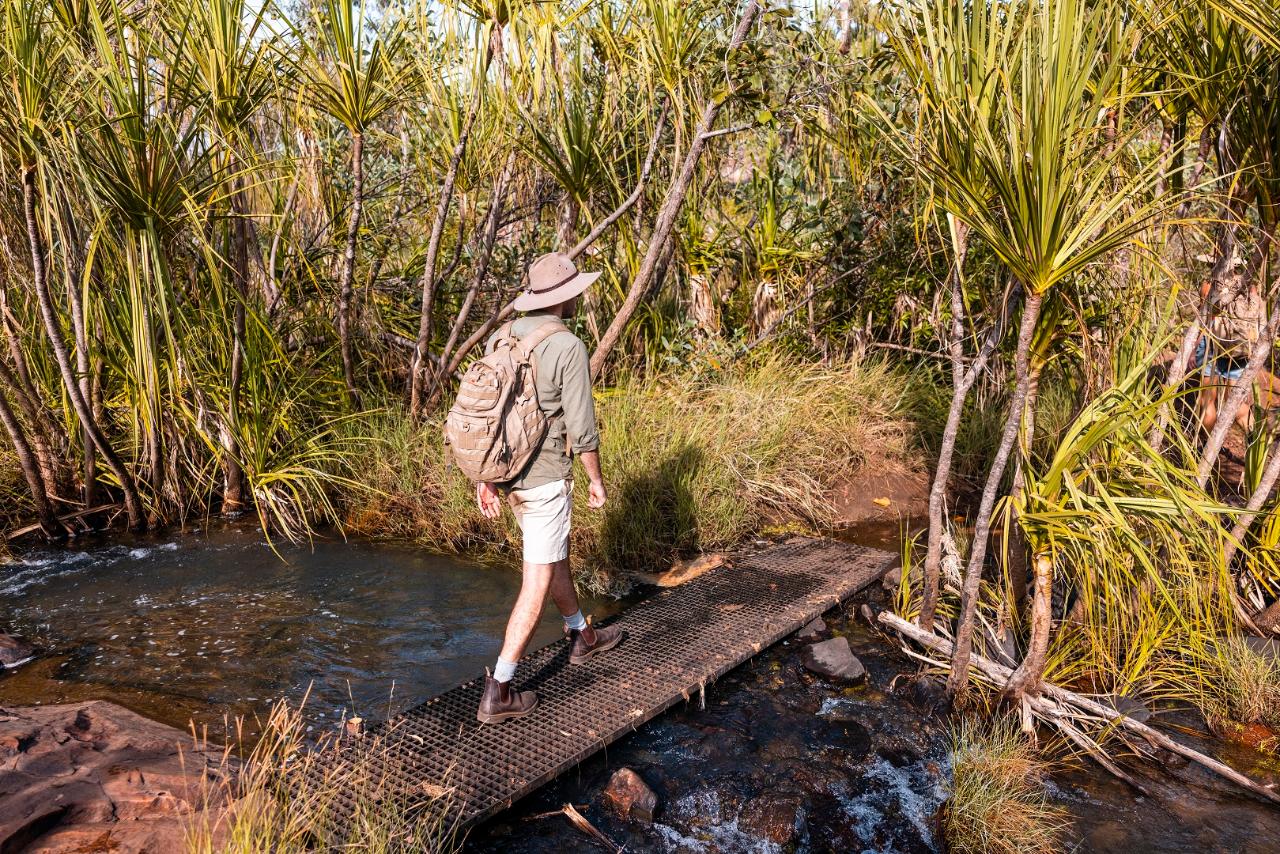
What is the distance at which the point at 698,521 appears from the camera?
5.79 meters

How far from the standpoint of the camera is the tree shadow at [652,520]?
18.5 feet

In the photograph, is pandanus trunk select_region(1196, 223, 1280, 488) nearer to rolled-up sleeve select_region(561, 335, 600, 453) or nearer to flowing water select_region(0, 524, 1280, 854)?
flowing water select_region(0, 524, 1280, 854)

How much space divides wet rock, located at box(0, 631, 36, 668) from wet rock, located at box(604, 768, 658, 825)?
2.91 metres

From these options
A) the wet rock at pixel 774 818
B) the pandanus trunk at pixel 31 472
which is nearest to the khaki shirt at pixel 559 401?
the wet rock at pixel 774 818

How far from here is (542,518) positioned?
12.2 feet

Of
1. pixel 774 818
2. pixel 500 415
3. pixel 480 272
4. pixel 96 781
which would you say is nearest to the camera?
pixel 96 781

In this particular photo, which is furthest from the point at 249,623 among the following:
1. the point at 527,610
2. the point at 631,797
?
the point at 631,797

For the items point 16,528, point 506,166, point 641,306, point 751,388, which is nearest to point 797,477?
point 751,388

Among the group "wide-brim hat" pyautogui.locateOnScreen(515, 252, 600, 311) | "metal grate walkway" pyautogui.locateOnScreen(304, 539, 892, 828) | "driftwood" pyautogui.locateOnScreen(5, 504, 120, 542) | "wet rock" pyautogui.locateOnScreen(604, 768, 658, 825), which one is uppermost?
"wide-brim hat" pyautogui.locateOnScreen(515, 252, 600, 311)

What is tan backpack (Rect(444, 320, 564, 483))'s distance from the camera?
137 inches

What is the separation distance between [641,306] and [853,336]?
1.95 metres

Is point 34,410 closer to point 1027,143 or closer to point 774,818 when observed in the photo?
point 774,818

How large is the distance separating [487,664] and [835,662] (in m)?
1.63

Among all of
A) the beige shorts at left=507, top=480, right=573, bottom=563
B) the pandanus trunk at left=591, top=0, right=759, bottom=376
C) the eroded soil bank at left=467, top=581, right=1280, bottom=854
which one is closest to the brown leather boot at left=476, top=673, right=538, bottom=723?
the eroded soil bank at left=467, top=581, right=1280, bottom=854
